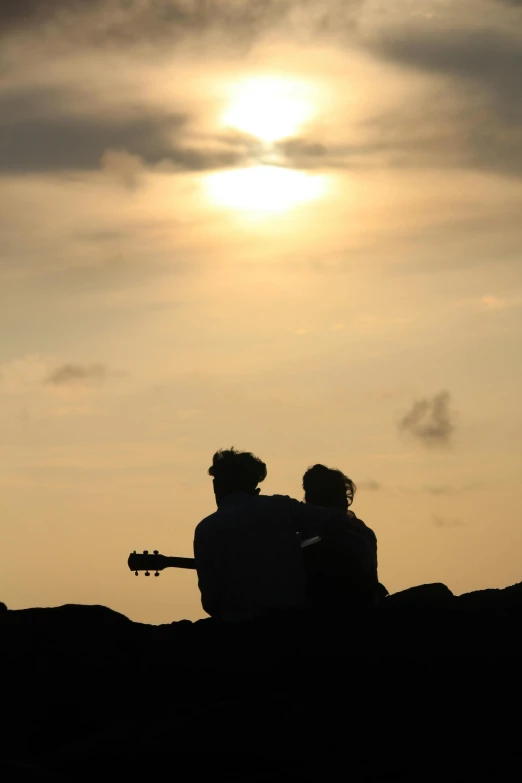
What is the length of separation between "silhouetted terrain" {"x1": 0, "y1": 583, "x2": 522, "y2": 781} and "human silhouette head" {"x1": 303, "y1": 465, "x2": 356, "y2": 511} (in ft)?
4.20

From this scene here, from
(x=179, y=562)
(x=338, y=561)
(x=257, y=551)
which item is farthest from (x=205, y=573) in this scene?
(x=179, y=562)

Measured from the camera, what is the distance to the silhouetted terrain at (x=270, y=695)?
7.66 metres

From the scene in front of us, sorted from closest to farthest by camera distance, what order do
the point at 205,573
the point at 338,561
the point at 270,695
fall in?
the point at 270,695 → the point at 338,561 → the point at 205,573

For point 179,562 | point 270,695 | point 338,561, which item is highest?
point 179,562

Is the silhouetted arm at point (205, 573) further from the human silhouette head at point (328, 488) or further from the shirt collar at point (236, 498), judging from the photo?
the human silhouette head at point (328, 488)

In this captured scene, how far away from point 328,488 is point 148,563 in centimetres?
271

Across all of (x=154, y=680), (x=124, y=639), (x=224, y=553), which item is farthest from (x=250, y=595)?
(x=154, y=680)

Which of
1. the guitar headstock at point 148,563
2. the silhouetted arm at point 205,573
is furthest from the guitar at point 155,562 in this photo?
the silhouetted arm at point 205,573

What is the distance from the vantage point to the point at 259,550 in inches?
465

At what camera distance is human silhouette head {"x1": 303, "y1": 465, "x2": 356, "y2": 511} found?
12344 millimetres

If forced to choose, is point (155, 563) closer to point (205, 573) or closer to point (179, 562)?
point (179, 562)

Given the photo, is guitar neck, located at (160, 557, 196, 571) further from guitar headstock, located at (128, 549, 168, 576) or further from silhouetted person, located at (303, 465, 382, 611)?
silhouetted person, located at (303, 465, 382, 611)

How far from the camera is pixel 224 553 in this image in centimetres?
1191

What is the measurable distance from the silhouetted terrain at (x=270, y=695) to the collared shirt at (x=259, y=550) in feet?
1.54
